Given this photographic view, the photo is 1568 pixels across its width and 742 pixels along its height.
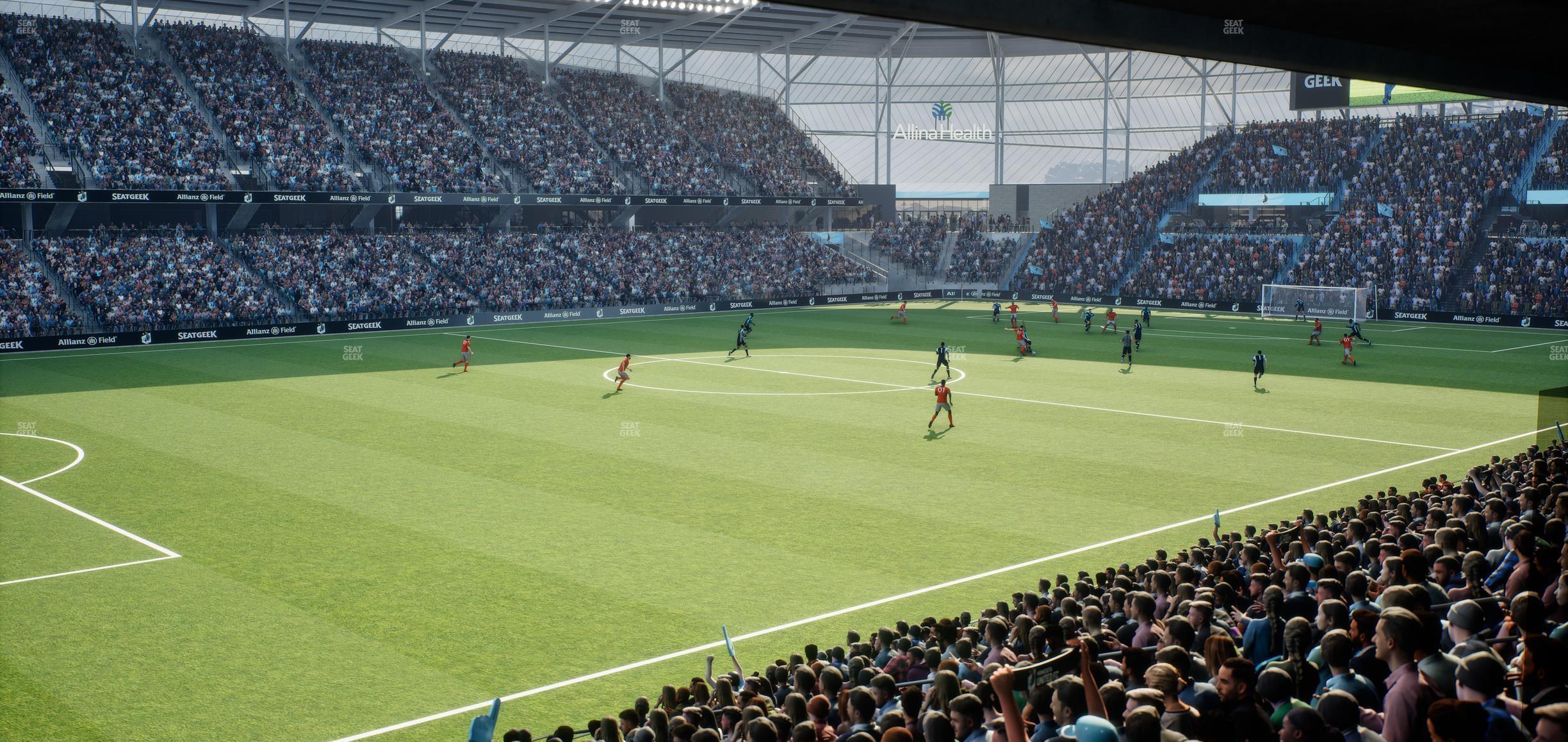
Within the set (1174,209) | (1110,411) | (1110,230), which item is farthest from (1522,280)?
(1110,411)

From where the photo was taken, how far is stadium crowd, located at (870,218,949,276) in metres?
79.9

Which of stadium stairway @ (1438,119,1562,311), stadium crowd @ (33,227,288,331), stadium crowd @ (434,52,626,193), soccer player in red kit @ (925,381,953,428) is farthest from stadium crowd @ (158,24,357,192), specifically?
stadium stairway @ (1438,119,1562,311)

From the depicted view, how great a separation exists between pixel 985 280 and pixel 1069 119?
26505mm

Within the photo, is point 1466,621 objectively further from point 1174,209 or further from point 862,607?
point 1174,209

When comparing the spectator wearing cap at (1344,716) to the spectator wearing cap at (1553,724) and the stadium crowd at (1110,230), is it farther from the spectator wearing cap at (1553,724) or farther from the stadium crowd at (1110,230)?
the stadium crowd at (1110,230)

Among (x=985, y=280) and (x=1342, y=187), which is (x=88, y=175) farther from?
(x=1342, y=187)

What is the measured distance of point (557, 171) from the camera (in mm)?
65688

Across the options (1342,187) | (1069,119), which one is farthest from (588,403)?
(1069,119)

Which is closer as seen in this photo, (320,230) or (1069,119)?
(320,230)

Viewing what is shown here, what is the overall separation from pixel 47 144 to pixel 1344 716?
56.0m

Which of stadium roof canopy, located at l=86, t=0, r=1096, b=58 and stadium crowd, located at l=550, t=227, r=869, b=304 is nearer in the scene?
stadium roof canopy, located at l=86, t=0, r=1096, b=58

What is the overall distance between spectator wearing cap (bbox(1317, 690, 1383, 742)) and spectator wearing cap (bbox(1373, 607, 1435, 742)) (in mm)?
273

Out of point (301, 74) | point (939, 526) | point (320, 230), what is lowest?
point (939, 526)

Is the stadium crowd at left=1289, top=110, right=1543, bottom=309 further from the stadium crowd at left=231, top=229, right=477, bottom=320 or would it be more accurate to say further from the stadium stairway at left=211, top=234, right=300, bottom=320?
the stadium stairway at left=211, top=234, right=300, bottom=320
